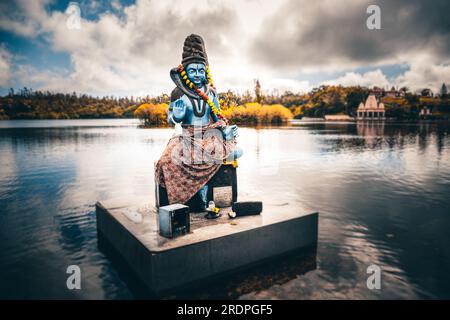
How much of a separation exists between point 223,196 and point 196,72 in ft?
8.44

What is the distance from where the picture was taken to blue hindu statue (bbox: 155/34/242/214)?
595cm

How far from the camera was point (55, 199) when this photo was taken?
10570 mm

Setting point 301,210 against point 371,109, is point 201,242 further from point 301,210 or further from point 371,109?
point 371,109

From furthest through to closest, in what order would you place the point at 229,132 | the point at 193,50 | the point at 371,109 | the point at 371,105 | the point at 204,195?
1. the point at 371,105
2. the point at 371,109
3. the point at 229,132
4. the point at 204,195
5. the point at 193,50

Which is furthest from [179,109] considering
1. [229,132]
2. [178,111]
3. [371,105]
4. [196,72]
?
[371,105]

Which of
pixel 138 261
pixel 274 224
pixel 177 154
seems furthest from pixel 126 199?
pixel 274 224

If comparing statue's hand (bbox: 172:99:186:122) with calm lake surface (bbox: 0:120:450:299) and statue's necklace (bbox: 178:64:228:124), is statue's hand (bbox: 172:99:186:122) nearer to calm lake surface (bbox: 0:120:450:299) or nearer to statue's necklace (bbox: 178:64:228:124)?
statue's necklace (bbox: 178:64:228:124)

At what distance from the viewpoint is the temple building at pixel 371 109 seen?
99438mm

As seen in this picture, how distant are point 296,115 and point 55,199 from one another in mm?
121537

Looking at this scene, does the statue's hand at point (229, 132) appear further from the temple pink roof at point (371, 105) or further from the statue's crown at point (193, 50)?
the temple pink roof at point (371, 105)

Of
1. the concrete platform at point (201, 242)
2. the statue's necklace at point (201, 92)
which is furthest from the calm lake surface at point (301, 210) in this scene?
the statue's necklace at point (201, 92)

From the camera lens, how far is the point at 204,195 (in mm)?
6262

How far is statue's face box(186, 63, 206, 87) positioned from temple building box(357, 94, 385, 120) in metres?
105

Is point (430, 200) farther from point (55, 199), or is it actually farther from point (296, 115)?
point (296, 115)
